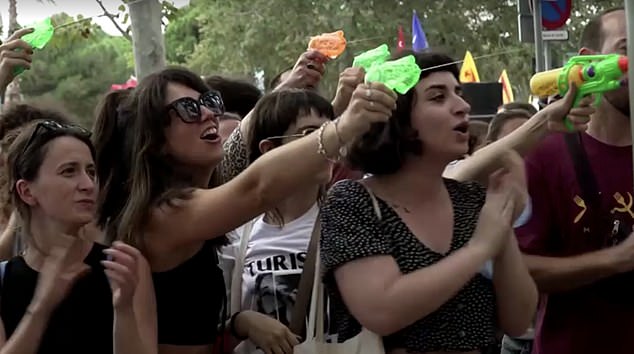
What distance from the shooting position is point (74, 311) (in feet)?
8.97

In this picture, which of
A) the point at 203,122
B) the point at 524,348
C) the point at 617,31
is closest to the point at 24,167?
the point at 203,122

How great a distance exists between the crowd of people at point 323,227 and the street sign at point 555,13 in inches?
232

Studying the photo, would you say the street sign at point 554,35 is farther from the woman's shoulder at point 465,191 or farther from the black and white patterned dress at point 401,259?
the black and white patterned dress at point 401,259

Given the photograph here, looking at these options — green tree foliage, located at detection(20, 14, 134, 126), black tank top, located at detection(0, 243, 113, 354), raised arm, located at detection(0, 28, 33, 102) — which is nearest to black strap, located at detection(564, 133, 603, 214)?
black tank top, located at detection(0, 243, 113, 354)

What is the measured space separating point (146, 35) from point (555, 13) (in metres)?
4.64

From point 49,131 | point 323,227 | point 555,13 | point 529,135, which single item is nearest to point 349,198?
point 323,227

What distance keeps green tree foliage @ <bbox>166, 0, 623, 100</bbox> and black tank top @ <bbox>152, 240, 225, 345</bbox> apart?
638 inches

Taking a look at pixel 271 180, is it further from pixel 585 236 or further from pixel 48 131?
pixel 585 236

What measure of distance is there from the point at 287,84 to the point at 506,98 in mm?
10220

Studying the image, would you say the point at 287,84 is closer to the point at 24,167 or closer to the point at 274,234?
Answer: the point at 274,234

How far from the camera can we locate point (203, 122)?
2.79 meters

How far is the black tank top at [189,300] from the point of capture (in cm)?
271

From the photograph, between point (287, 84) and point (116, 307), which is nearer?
point (116, 307)

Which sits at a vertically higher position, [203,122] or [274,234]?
[203,122]
